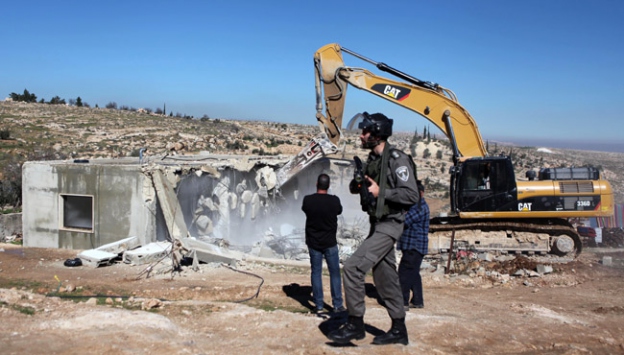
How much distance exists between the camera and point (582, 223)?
650 inches

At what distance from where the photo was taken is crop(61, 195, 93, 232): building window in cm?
1305

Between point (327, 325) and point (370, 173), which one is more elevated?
point (370, 173)

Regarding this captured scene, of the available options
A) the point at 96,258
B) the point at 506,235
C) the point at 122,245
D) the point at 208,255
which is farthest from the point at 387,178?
the point at 506,235

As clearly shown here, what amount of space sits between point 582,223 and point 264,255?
9.82 meters

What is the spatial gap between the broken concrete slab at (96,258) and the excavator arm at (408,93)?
622 cm

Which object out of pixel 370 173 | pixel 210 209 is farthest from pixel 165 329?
pixel 210 209

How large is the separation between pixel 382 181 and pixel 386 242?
0.56 meters

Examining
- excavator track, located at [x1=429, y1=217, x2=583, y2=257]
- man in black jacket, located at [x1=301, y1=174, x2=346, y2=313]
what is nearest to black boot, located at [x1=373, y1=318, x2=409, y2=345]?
man in black jacket, located at [x1=301, y1=174, x2=346, y2=313]

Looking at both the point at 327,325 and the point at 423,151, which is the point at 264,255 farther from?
the point at 423,151

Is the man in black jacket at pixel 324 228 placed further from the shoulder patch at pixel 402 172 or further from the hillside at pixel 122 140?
the hillside at pixel 122 140

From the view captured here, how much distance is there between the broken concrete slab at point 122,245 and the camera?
11245 millimetres

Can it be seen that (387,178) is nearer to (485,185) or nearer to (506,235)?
(485,185)

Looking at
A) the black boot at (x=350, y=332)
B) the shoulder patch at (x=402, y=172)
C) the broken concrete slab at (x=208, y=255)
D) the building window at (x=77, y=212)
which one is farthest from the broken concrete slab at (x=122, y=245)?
the shoulder patch at (x=402, y=172)

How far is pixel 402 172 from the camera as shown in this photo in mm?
5258
